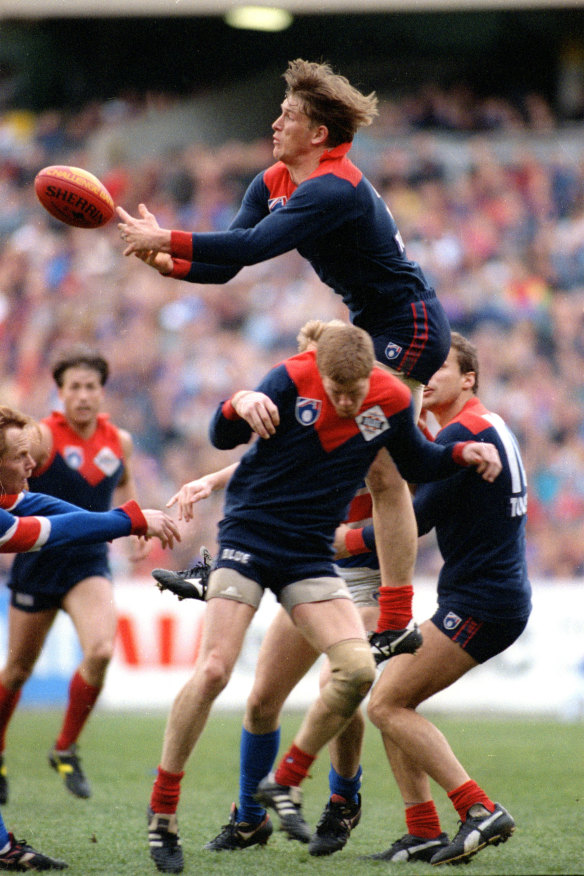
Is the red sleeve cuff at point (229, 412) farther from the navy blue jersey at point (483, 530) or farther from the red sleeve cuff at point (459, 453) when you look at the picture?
the navy blue jersey at point (483, 530)

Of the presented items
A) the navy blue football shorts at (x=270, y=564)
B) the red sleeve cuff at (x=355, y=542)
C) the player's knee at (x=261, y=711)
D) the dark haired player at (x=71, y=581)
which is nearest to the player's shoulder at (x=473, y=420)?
the red sleeve cuff at (x=355, y=542)

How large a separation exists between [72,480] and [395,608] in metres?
2.84

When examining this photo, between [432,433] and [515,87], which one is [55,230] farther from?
[432,433]

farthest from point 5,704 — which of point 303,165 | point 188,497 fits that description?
point 303,165

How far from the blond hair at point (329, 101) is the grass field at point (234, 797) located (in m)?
3.21

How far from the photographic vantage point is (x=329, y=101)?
505 centimetres

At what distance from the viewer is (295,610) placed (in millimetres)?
4672

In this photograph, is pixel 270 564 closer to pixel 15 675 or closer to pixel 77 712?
pixel 77 712

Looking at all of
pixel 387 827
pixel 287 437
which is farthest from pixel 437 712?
pixel 287 437

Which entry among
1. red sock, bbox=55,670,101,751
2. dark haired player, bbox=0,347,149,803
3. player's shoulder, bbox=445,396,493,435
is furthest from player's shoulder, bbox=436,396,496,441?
red sock, bbox=55,670,101,751

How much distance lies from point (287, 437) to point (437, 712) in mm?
7125

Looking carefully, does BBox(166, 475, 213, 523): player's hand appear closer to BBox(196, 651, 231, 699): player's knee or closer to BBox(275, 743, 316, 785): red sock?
BBox(196, 651, 231, 699): player's knee

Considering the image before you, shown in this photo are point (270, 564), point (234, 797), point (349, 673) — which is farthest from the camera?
point (234, 797)

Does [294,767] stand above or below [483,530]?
below
